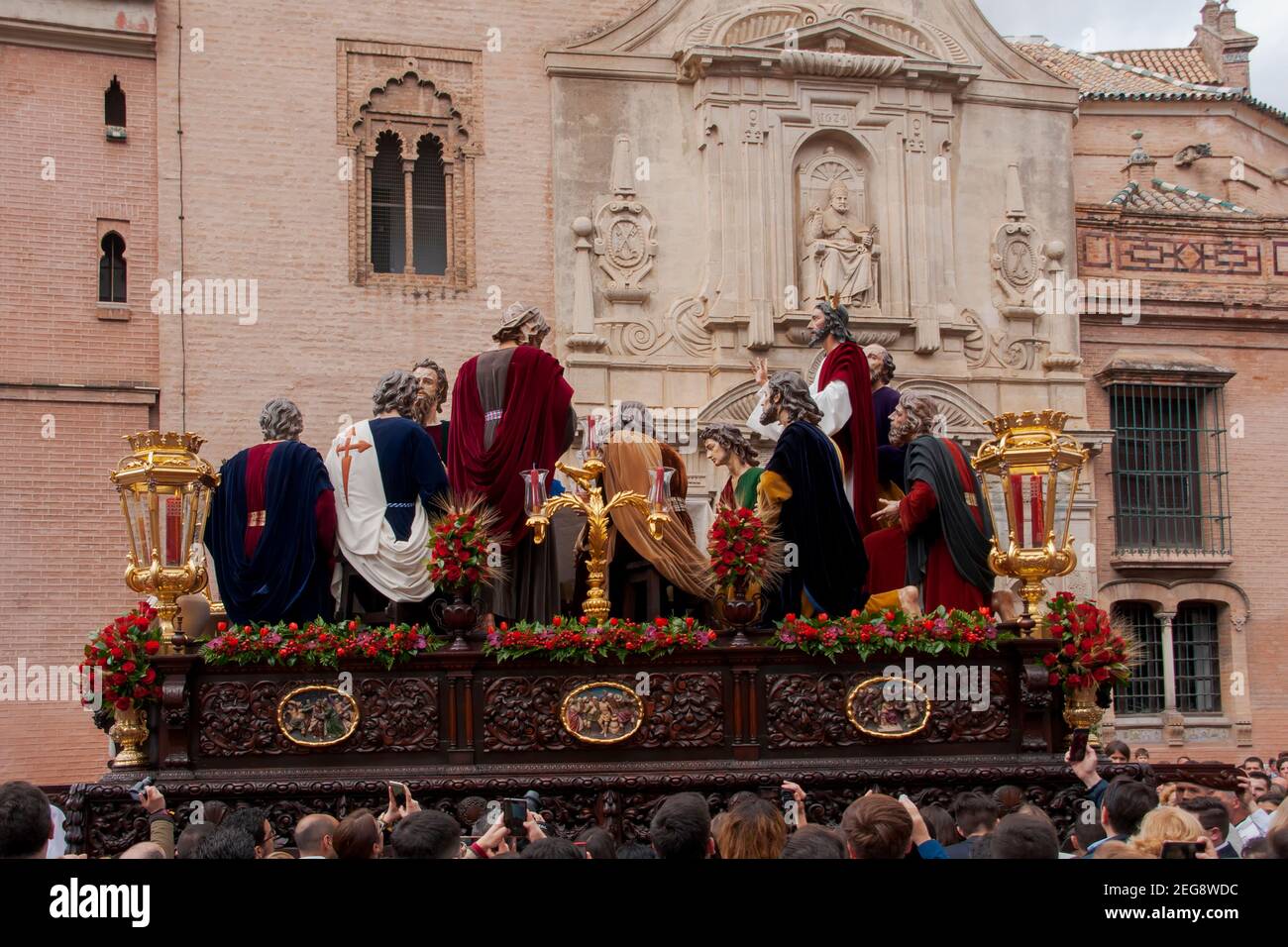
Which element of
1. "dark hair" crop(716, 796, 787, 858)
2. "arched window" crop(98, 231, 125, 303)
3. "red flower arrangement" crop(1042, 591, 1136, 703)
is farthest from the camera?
"arched window" crop(98, 231, 125, 303)

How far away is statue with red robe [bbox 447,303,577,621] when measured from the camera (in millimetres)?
10727

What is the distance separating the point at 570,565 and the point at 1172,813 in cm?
711

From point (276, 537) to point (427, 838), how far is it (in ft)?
16.8

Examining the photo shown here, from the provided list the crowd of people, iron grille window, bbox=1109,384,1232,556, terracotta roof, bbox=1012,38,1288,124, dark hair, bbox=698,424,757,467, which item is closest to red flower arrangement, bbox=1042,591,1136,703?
dark hair, bbox=698,424,757,467

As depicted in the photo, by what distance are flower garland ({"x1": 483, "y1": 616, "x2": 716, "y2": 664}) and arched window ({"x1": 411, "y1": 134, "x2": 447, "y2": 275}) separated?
11919mm

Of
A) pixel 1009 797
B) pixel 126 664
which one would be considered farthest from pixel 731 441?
pixel 126 664

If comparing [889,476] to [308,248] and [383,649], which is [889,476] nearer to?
[383,649]

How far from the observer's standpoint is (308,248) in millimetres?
20172

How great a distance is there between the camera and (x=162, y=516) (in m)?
10.1

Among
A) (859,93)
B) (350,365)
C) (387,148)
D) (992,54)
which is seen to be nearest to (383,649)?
(350,365)

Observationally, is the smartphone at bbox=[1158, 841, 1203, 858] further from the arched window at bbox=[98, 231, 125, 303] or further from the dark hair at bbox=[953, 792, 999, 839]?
the arched window at bbox=[98, 231, 125, 303]

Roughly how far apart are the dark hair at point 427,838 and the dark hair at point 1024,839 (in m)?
1.77

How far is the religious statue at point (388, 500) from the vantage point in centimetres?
1046

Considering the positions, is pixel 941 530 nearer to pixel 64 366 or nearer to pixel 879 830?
pixel 879 830
